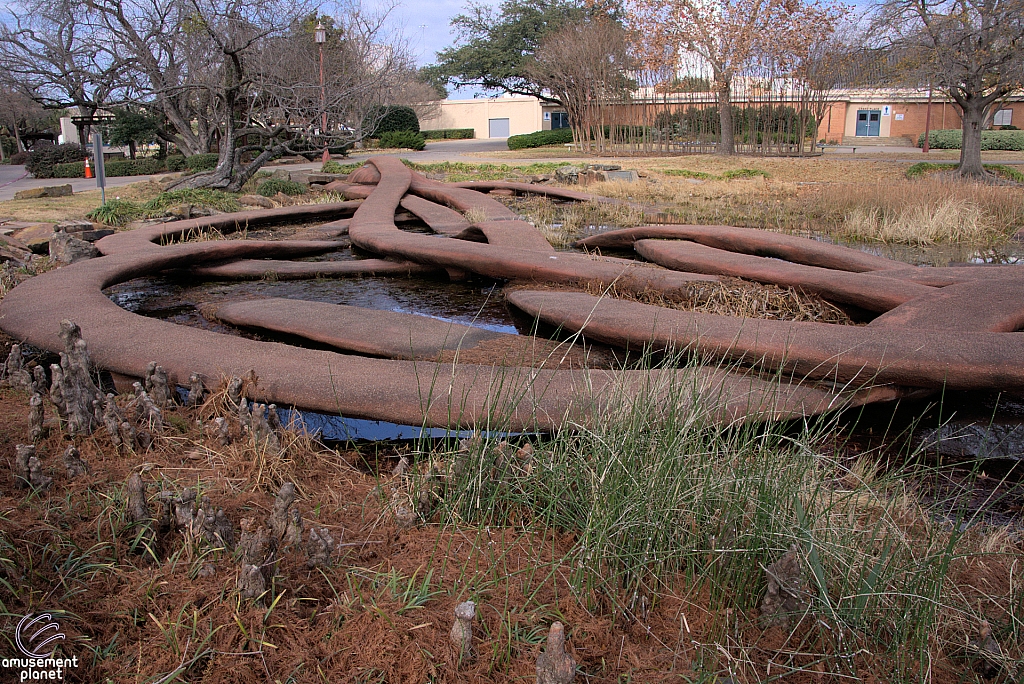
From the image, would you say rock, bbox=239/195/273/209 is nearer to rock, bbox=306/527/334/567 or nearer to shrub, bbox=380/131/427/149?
rock, bbox=306/527/334/567

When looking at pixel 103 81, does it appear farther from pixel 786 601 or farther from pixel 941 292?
pixel 786 601


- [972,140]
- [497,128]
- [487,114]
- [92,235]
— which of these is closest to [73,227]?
[92,235]

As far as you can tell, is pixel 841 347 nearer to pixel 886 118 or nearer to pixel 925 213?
pixel 925 213

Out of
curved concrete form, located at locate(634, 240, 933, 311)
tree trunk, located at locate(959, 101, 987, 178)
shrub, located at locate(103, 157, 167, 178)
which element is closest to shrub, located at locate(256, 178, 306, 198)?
curved concrete form, located at locate(634, 240, 933, 311)

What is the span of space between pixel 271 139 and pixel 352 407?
1217cm

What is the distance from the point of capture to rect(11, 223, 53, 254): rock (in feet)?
22.6

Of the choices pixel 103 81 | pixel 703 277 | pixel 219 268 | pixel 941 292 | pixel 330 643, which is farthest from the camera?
pixel 103 81

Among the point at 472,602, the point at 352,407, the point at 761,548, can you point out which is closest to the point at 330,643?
the point at 472,602

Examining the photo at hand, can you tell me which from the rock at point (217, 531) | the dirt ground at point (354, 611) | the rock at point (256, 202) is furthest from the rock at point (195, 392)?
the rock at point (256, 202)

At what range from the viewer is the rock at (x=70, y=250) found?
18.7 feet

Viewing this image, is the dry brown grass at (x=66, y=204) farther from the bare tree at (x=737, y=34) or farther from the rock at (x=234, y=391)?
the bare tree at (x=737, y=34)

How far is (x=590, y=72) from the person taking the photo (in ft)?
80.1

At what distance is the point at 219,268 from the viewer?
17.4 feet

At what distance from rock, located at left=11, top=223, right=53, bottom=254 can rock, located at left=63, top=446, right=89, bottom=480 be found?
545cm
